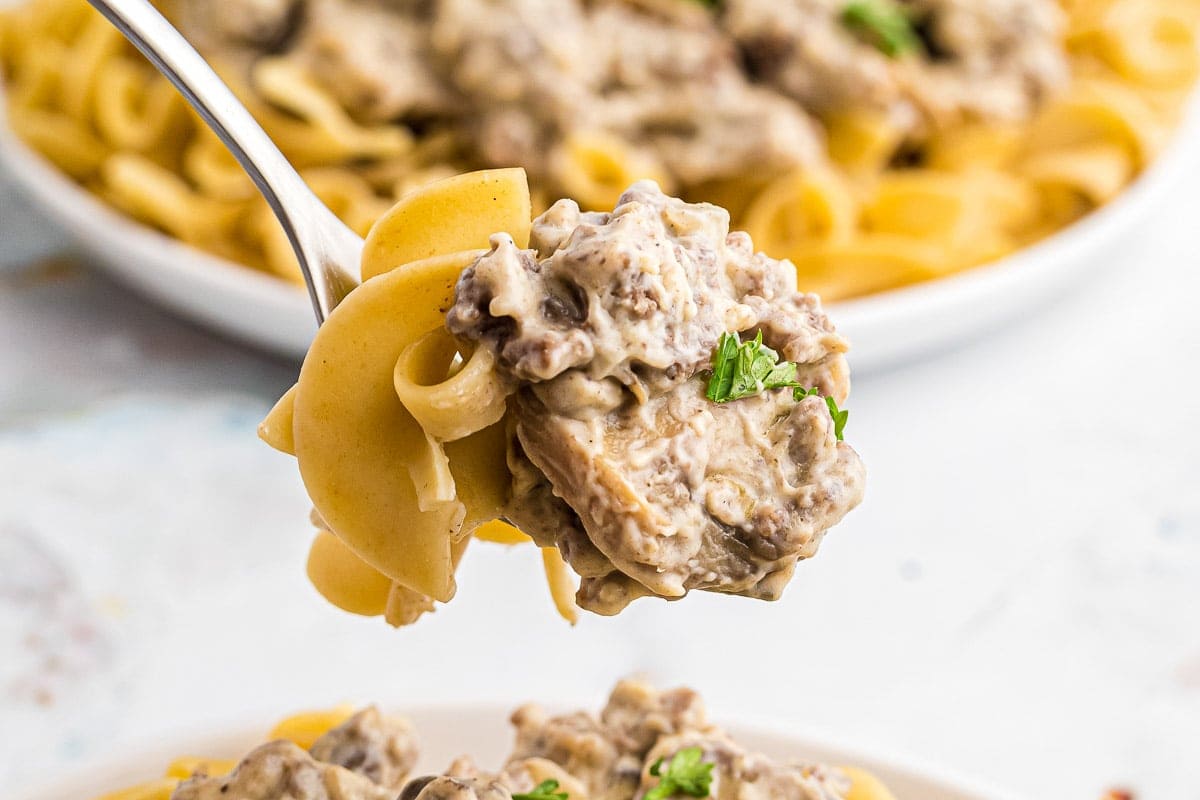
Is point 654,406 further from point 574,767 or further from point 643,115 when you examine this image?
point 643,115

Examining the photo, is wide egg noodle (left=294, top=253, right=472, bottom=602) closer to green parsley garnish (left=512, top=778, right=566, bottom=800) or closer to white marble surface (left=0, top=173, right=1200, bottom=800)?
green parsley garnish (left=512, top=778, right=566, bottom=800)

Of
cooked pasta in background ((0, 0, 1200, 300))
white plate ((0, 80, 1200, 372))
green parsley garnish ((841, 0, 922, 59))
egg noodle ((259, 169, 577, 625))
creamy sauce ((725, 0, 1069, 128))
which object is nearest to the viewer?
egg noodle ((259, 169, 577, 625))

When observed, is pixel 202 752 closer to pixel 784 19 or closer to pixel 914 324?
pixel 914 324

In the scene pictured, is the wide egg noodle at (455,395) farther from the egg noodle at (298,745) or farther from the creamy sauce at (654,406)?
the egg noodle at (298,745)

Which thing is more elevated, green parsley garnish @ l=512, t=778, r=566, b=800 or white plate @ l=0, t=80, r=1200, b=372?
white plate @ l=0, t=80, r=1200, b=372

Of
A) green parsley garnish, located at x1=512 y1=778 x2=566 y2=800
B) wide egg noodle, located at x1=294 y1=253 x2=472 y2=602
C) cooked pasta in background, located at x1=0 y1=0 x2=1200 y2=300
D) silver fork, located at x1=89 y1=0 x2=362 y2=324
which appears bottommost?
green parsley garnish, located at x1=512 y1=778 x2=566 y2=800

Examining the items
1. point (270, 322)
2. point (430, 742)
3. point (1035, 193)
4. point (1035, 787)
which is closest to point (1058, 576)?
point (1035, 787)

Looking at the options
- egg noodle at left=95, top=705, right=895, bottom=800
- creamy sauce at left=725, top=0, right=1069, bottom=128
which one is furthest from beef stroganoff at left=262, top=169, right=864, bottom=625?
creamy sauce at left=725, top=0, right=1069, bottom=128
